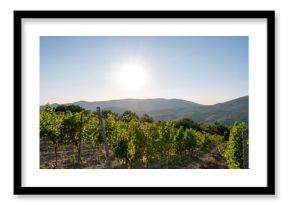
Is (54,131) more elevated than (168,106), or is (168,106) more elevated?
(168,106)

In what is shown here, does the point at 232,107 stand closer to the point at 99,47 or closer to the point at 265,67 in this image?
the point at 265,67

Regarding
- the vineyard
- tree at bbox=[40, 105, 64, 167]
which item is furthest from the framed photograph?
tree at bbox=[40, 105, 64, 167]

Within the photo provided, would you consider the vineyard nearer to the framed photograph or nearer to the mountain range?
the mountain range

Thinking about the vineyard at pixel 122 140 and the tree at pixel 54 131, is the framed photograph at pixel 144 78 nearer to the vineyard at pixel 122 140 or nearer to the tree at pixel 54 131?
the vineyard at pixel 122 140

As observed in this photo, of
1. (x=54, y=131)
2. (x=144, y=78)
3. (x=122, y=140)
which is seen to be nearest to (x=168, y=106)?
(x=144, y=78)

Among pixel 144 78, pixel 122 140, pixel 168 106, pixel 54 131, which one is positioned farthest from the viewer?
pixel 54 131

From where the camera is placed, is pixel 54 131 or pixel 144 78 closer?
pixel 144 78

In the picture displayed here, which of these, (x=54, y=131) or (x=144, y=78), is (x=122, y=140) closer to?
(x=54, y=131)

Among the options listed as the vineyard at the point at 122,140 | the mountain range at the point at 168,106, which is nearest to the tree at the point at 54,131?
the vineyard at the point at 122,140

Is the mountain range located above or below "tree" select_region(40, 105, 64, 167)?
above
